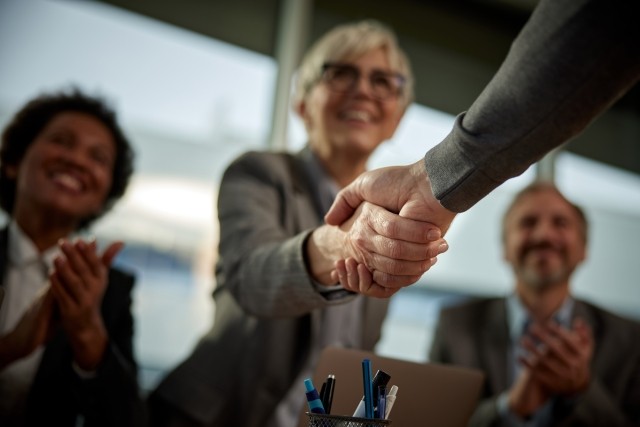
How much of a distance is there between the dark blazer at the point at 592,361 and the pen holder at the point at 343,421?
885 mm

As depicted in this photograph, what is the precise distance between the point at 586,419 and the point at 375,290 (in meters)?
1.00

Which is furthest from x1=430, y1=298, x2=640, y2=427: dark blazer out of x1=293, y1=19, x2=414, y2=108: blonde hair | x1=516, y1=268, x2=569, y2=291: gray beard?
x1=293, y1=19, x2=414, y2=108: blonde hair

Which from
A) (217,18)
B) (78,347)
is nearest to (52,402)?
(78,347)

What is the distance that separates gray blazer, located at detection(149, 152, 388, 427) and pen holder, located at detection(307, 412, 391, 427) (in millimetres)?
357

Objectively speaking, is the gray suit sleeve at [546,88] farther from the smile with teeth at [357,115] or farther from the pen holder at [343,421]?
the smile with teeth at [357,115]

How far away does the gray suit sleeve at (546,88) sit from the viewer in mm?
531

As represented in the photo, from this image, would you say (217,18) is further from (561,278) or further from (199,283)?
(561,278)

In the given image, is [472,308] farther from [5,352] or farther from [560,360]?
[5,352]

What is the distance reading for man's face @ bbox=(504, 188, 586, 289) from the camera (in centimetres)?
198

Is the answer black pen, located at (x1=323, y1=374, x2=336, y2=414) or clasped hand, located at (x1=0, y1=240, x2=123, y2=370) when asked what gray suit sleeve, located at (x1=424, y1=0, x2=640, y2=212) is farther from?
clasped hand, located at (x1=0, y1=240, x2=123, y2=370)

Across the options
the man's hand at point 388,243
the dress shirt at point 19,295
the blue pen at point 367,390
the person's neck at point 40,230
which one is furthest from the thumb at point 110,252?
the blue pen at point 367,390

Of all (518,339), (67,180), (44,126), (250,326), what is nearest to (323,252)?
(250,326)

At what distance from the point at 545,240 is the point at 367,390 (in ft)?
4.60

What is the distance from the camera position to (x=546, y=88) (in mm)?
560
